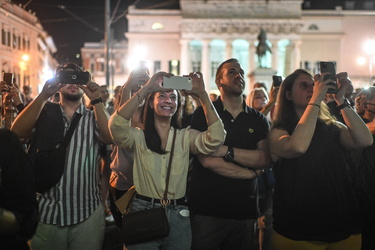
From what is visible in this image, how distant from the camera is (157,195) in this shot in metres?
3.68

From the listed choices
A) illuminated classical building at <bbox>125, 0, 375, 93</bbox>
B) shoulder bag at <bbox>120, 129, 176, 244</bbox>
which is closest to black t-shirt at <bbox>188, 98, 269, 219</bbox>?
shoulder bag at <bbox>120, 129, 176, 244</bbox>

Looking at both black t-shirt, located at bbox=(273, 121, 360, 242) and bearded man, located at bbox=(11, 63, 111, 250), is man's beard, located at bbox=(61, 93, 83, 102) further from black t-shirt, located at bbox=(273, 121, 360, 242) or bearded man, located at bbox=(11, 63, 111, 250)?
black t-shirt, located at bbox=(273, 121, 360, 242)

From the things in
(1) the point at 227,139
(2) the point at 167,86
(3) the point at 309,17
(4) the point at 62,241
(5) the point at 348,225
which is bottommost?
(4) the point at 62,241

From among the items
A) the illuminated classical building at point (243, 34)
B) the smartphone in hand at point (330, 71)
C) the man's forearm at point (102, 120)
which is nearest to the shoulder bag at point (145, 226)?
the man's forearm at point (102, 120)

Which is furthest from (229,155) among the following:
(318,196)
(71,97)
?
(71,97)

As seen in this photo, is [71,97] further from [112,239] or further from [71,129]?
[112,239]

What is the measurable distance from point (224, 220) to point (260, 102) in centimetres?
347

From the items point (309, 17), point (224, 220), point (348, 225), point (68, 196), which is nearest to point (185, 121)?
point (224, 220)

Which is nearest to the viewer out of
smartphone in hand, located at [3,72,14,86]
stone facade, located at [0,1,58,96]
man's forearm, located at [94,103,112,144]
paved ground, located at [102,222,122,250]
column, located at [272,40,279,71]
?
man's forearm, located at [94,103,112,144]

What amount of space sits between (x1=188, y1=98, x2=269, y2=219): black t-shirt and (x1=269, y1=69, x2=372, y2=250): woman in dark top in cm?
48

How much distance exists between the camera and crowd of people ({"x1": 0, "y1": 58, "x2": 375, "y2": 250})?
3508 mm

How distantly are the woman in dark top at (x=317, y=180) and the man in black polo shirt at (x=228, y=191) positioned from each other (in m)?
0.43

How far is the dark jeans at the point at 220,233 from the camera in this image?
410cm

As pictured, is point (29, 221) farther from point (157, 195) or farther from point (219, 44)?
point (219, 44)
